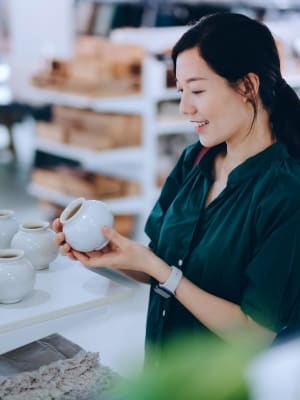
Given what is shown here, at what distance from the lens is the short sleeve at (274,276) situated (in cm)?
143

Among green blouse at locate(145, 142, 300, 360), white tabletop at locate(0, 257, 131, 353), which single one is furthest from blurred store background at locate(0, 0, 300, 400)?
white tabletop at locate(0, 257, 131, 353)

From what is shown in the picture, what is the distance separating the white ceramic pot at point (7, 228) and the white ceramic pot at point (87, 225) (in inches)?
9.8

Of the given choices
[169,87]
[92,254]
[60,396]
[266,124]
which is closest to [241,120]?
[266,124]

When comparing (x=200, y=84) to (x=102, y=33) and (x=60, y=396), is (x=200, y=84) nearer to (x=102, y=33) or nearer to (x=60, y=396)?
(x=60, y=396)

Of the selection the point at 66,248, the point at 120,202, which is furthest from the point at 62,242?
the point at 120,202

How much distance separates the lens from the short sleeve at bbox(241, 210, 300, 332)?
1433 mm

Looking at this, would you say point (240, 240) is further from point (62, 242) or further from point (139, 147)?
point (139, 147)

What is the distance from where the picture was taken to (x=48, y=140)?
469 cm

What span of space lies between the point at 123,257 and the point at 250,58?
516 mm

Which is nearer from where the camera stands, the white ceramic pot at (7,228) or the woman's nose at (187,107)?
the woman's nose at (187,107)

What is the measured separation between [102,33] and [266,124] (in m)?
5.45

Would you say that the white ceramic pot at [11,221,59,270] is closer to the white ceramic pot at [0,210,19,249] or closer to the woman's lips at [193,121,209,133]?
the white ceramic pot at [0,210,19,249]

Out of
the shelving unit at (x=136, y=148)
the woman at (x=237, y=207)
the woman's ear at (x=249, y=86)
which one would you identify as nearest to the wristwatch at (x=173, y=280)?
the woman at (x=237, y=207)

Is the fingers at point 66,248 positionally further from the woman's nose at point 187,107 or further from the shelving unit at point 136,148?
the shelving unit at point 136,148
